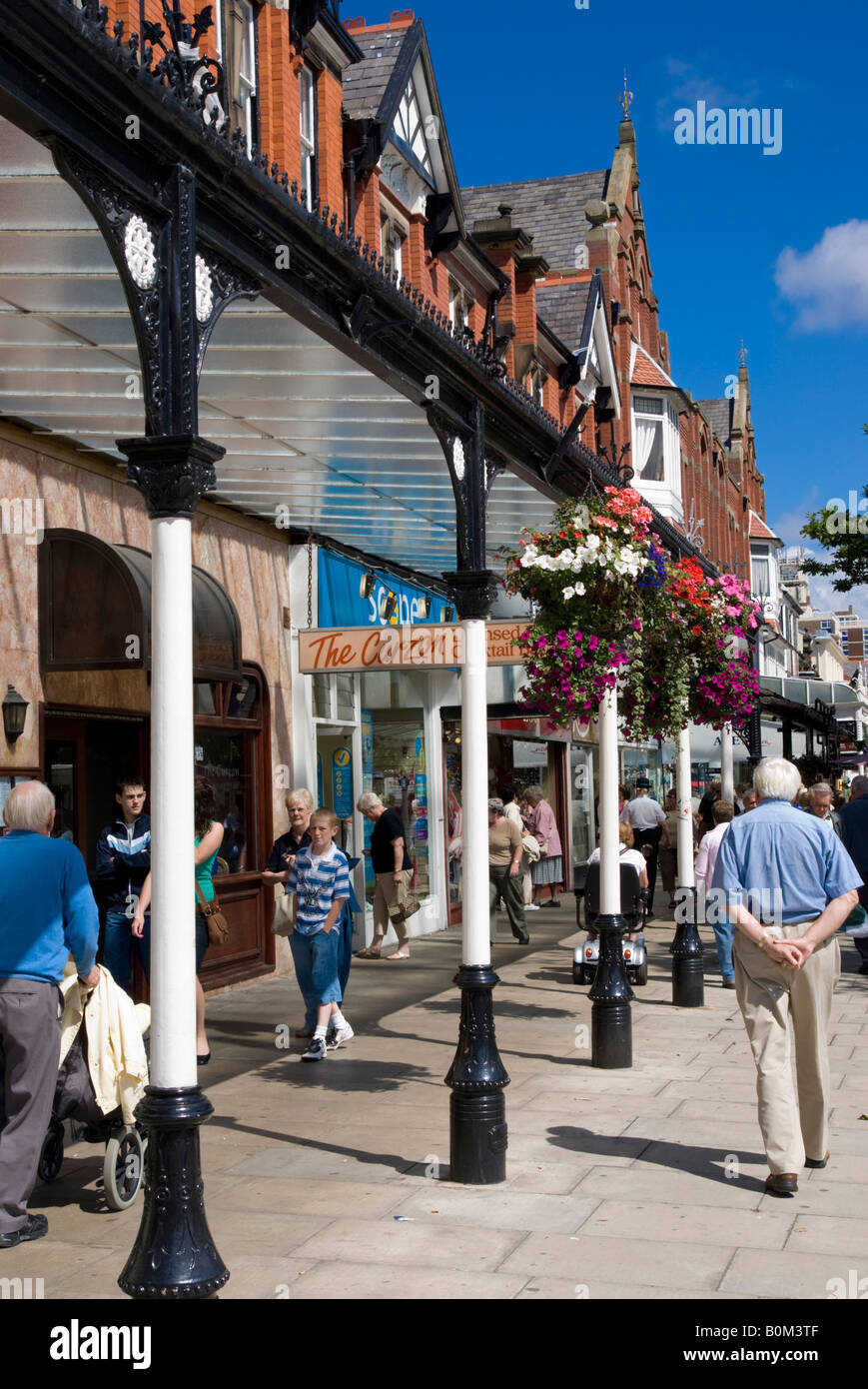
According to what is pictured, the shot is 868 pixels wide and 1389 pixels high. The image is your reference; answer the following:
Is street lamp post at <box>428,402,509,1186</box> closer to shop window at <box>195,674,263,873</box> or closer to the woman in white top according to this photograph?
shop window at <box>195,674,263,873</box>

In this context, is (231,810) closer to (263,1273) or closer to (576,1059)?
(576,1059)

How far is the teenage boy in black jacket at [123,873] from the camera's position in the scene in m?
8.64

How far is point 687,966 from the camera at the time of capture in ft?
38.4

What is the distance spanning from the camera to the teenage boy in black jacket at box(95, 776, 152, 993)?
8.64 m

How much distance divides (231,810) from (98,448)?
408 cm

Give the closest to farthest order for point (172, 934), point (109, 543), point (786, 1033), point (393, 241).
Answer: point (172, 934), point (786, 1033), point (109, 543), point (393, 241)

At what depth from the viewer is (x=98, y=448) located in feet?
34.8

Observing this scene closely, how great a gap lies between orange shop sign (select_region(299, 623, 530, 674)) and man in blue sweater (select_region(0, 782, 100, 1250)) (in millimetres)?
6569

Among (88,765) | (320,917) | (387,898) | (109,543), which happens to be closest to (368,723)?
(387,898)

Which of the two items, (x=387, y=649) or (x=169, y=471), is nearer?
(x=169, y=471)

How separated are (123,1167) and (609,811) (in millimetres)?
5152

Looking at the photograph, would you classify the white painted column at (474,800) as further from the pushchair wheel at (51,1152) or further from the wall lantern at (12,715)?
the wall lantern at (12,715)

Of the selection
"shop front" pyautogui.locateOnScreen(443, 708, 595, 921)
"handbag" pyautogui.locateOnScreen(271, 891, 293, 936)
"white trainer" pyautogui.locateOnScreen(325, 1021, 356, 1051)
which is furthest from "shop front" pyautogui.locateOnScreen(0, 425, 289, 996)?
"shop front" pyautogui.locateOnScreen(443, 708, 595, 921)

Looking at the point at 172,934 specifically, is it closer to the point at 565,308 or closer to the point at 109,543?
the point at 109,543
